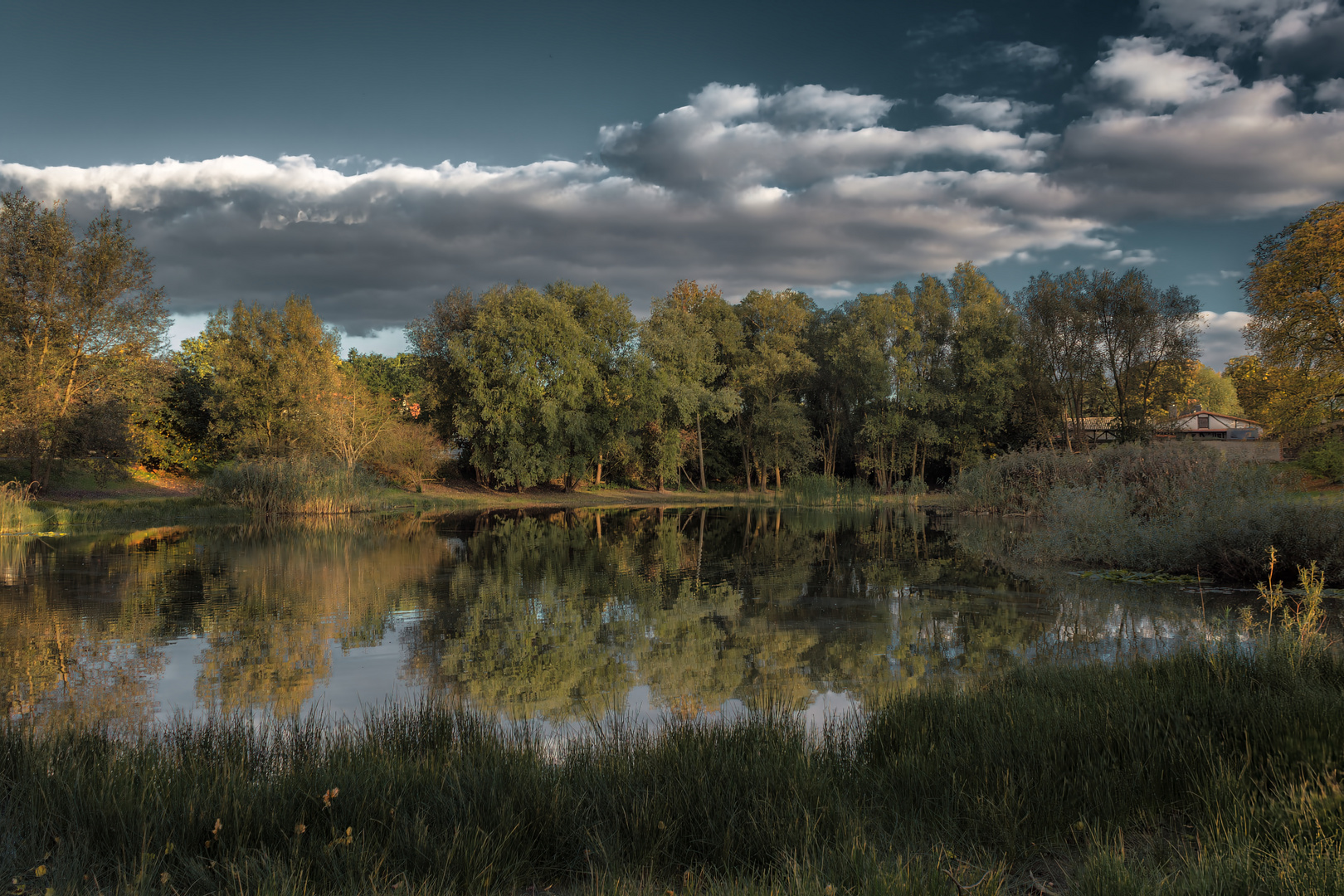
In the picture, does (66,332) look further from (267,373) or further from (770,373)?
(770,373)

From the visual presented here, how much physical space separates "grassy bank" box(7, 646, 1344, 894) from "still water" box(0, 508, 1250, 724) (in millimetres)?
1543

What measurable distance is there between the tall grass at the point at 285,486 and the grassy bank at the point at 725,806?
79.8ft

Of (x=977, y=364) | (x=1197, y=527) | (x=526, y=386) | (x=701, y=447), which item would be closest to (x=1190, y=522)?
(x=1197, y=527)

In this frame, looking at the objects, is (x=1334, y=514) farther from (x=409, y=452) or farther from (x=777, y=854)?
(x=409, y=452)

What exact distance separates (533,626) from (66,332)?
29.8 m

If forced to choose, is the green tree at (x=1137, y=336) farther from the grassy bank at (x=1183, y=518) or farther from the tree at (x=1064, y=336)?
the grassy bank at (x=1183, y=518)

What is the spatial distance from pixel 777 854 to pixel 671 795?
60cm

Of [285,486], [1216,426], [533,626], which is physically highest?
[1216,426]

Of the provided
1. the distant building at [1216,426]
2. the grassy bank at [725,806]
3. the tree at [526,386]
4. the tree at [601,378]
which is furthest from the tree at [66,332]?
the distant building at [1216,426]

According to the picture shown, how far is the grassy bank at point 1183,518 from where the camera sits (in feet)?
35.0

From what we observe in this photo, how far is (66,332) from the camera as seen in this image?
30016mm

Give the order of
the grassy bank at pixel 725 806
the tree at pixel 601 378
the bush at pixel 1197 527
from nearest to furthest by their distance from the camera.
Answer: the grassy bank at pixel 725 806 < the bush at pixel 1197 527 < the tree at pixel 601 378

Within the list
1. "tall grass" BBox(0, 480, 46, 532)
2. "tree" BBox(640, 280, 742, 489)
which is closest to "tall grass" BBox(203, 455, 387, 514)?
"tall grass" BBox(0, 480, 46, 532)

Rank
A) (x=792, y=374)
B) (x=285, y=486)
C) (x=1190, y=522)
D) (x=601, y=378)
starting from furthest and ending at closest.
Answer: (x=792, y=374)
(x=601, y=378)
(x=285, y=486)
(x=1190, y=522)
